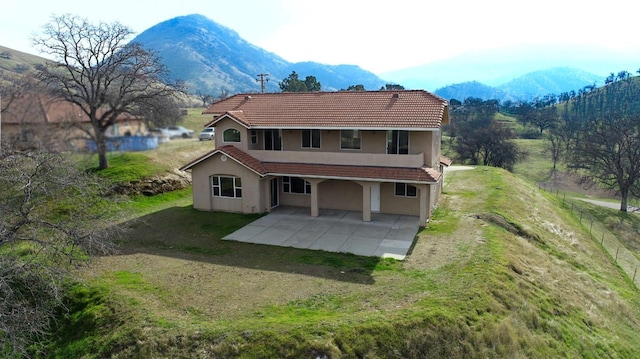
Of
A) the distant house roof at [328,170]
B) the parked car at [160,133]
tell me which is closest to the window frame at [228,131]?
the distant house roof at [328,170]

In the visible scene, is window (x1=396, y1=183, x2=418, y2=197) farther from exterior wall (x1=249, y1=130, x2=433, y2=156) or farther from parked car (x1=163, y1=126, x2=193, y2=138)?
parked car (x1=163, y1=126, x2=193, y2=138)

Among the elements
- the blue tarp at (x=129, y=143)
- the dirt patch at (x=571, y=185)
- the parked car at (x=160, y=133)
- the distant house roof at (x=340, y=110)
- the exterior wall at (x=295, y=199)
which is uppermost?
the distant house roof at (x=340, y=110)

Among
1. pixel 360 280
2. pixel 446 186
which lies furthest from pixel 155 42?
pixel 360 280

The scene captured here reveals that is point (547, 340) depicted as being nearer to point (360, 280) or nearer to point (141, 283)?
point (360, 280)

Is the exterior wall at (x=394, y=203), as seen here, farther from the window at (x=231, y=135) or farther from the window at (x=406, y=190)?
the window at (x=231, y=135)

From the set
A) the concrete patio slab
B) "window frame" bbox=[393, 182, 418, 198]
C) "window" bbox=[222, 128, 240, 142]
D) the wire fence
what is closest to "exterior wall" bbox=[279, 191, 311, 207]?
the concrete patio slab

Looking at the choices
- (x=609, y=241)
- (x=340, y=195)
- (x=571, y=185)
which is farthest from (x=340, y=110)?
(x=571, y=185)
